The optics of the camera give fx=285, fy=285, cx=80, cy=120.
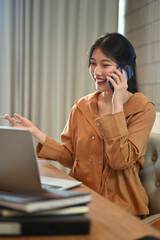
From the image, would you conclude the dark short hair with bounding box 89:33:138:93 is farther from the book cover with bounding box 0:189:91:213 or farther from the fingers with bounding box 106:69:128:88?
the book cover with bounding box 0:189:91:213

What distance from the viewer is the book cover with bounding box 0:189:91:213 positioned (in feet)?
1.81

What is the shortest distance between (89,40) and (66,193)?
2.31 meters

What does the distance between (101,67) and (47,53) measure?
1267 millimetres

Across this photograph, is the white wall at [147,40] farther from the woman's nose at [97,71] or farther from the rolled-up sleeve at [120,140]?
the rolled-up sleeve at [120,140]

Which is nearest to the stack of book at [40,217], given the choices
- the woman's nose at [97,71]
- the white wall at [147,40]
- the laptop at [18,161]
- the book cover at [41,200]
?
the book cover at [41,200]

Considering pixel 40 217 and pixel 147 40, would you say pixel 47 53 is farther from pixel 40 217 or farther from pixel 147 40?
pixel 40 217

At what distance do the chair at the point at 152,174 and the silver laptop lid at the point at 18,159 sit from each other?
0.73 meters

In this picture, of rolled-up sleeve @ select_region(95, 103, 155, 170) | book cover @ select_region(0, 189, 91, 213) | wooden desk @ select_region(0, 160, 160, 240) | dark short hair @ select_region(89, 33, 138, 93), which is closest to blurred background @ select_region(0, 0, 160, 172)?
dark short hair @ select_region(89, 33, 138, 93)

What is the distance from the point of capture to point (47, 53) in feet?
8.46

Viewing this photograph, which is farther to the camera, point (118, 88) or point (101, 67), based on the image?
point (101, 67)

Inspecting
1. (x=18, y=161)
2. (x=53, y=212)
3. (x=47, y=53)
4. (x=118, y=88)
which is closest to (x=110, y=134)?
(x=118, y=88)

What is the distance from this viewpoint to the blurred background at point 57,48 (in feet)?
7.86

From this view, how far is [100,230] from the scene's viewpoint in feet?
2.00

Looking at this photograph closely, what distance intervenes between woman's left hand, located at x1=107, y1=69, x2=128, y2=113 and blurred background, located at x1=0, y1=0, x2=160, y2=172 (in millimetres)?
926
